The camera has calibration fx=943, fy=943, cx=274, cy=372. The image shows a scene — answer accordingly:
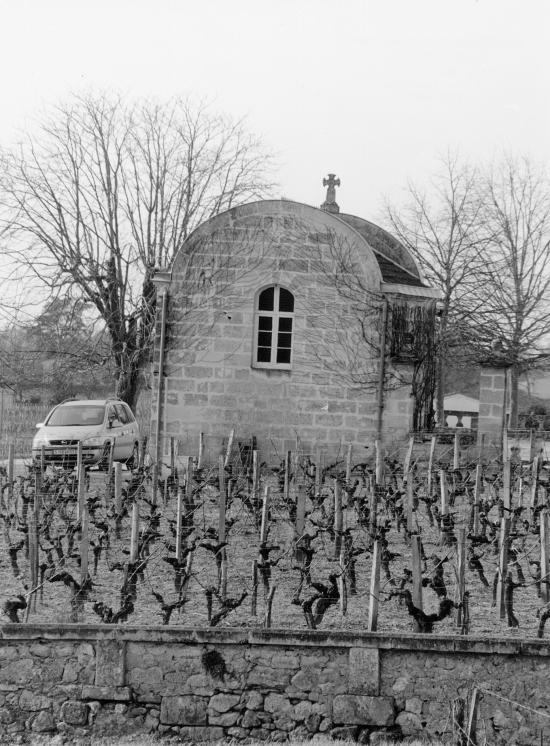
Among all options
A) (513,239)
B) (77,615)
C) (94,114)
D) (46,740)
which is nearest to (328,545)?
(77,615)

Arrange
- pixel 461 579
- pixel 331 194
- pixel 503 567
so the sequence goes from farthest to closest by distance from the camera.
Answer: pixel 331 194, pixel 503 567, pixel 461 579

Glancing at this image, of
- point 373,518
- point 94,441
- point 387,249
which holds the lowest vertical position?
point 373,518

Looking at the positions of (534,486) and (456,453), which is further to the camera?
(456,453)

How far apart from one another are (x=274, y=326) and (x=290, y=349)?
0.61m

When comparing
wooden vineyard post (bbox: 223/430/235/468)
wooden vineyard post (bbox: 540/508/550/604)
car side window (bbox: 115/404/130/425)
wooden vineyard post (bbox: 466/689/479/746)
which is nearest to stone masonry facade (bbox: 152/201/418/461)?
wooden vineyard post (bbox: 223/430/235/468)

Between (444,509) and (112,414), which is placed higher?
(112,414)

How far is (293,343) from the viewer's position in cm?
2034

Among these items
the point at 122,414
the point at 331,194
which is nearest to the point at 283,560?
the point at 122,414

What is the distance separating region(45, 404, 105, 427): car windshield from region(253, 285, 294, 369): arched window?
4.14 metres

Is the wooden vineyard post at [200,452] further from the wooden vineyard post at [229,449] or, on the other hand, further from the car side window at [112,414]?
the car side window at [112,414]

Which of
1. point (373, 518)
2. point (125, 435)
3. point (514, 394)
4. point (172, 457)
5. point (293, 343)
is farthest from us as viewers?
point (514, 394)

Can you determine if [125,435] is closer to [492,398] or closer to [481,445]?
[481,445]

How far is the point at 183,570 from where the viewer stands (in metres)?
10.8

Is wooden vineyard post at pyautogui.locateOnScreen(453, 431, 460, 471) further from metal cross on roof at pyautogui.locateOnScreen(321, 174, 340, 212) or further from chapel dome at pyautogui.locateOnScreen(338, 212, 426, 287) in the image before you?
metal cross on roof at pyautogui.locateOnScreen(321, 174, 340, 212)
